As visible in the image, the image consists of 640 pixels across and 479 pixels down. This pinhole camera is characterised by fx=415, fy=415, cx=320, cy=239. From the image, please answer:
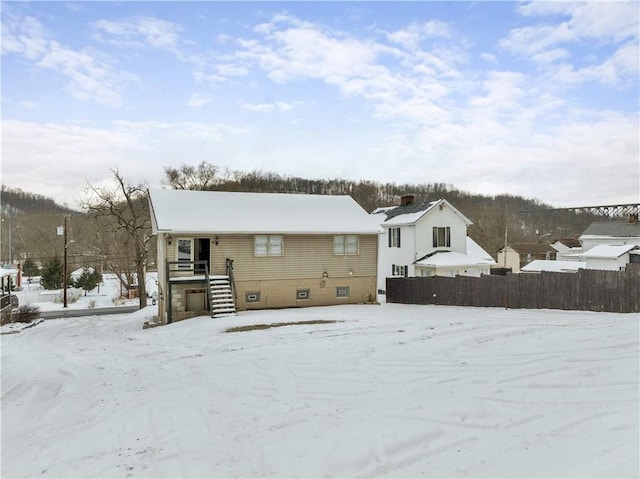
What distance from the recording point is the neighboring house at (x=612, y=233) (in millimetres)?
35500

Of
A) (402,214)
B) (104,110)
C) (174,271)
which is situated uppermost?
(104,110)

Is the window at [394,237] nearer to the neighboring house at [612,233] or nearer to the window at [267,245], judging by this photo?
the window at [267,245]

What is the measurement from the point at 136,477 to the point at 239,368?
4651mm

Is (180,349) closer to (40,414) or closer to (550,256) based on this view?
(40,414)

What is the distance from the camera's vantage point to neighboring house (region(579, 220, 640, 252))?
35.5 m

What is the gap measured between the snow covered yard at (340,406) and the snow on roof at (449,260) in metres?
15.5

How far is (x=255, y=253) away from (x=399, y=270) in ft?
48.3

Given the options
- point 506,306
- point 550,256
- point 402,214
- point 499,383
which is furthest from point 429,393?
point 550,256

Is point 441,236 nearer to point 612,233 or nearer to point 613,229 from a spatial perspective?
point 612,233

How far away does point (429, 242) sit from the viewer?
101 ft

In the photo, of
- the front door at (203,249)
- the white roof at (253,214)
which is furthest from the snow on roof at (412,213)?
the front door at (203,249)

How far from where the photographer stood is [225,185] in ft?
199

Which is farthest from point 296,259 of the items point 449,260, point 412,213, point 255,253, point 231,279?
point 412,213

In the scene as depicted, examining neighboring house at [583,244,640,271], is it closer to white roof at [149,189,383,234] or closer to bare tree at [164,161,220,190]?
white roof at [149,189,383,234]
